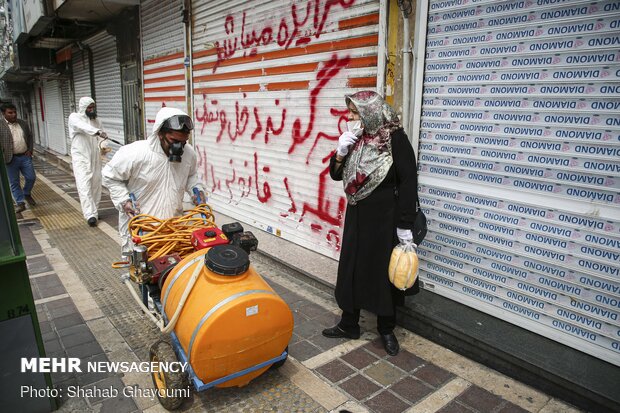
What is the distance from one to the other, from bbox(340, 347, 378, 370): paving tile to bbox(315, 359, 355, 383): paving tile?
7 centimetres

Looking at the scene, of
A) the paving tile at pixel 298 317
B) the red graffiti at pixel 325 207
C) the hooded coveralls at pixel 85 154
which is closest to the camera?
the paving tile at pixel 298 317

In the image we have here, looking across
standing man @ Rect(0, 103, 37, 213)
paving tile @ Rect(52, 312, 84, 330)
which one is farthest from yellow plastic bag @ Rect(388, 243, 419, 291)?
standing man @ Rect(0, 103, 37, 213)

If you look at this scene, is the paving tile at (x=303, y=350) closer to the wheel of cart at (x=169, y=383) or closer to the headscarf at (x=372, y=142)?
the wheel of cart at (x=169, y=383)

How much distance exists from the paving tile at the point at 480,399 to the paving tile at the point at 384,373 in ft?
1.47

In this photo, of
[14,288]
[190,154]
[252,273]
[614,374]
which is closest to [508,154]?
[614,374]

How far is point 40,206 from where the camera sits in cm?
837

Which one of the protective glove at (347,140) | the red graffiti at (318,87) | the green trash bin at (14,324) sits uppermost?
the red graffiti at (318,87)

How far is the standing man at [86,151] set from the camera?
6961 millimetres

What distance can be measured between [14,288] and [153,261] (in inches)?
32.5

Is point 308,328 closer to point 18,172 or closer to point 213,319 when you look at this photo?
point 213,319

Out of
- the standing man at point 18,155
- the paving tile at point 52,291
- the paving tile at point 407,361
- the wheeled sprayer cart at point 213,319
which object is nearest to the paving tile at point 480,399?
the paving tile at point 407,361

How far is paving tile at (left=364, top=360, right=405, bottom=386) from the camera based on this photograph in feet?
9.77

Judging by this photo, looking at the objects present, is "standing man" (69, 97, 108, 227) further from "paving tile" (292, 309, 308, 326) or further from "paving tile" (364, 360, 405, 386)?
"paving tile" (364, 360, 405, 386)

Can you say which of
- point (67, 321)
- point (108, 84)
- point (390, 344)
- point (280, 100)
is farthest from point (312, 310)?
point (108, 84)
